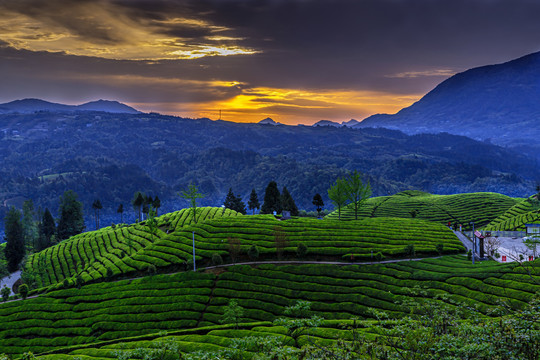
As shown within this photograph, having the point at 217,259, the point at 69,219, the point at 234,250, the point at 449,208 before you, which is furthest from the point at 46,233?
the point at 449,208

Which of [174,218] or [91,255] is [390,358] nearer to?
[91,255]

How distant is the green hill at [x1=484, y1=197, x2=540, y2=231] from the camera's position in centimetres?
8725

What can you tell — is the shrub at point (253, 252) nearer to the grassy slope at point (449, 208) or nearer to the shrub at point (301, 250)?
the shrub at point (301, 250)

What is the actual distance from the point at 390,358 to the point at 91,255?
89.5m

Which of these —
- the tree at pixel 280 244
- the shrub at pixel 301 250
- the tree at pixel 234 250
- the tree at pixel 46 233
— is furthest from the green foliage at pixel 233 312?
the tree at pixel 46 233

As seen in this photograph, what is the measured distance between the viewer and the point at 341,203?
9756 centimetres

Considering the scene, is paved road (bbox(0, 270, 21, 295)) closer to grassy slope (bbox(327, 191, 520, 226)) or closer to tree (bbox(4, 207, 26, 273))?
tree (bbox(4, 207, 26, 273))

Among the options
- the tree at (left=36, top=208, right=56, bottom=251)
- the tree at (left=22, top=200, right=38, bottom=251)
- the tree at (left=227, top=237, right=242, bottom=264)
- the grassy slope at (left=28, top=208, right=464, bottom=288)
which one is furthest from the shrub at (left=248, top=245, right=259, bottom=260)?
the tree at (left=22, top=200, right=38, bottom=251)

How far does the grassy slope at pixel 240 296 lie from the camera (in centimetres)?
4541

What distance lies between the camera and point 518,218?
3688 inches

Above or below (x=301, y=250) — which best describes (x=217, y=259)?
below

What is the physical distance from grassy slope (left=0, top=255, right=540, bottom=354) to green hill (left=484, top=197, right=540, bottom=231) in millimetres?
38018

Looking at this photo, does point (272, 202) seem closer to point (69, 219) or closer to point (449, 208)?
point (449, 208)

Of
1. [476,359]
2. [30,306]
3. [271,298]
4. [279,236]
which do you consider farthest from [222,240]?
[476,359]
